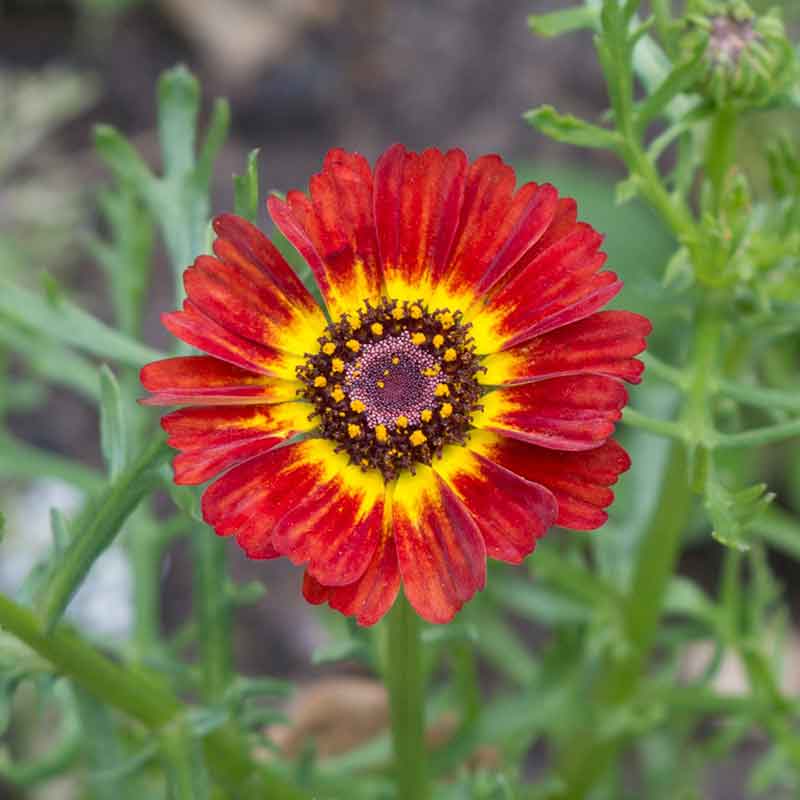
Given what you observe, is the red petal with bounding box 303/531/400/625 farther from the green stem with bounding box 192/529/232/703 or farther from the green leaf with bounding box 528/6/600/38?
the green leaf with bounding box 528/6/600/38

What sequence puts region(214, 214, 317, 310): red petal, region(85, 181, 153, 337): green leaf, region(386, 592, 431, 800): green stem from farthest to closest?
region(85, 181, 153, 337): green leaf → region(386, 592, 431, 800): green stem → region(214, 214, 317, 310): red petal

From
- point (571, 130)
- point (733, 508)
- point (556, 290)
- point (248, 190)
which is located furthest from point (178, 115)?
point (733, 508)

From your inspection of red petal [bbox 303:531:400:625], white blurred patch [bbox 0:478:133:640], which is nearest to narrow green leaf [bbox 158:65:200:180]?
red petal [bbox 303:531:400:625]

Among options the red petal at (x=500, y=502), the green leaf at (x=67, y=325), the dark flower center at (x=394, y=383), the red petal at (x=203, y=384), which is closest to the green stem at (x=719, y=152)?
the dark flower center at (x=394, y=383)

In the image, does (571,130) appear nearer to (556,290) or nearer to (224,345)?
(556,290)

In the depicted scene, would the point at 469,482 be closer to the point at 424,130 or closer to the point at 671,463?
the point at 671,463

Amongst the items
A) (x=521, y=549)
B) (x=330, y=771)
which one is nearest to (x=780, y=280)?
(x=521, y=549)
